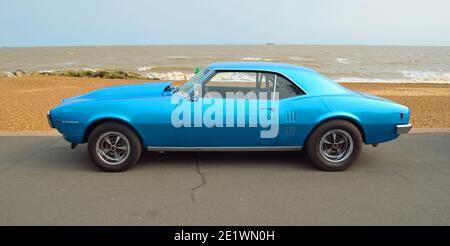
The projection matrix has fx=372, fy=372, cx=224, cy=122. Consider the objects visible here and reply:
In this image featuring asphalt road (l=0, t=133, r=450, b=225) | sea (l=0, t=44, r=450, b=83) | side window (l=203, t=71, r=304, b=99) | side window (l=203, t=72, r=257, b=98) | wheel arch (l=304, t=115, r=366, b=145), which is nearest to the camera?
asphalt road (l=0, t=133, r=450, b=225)

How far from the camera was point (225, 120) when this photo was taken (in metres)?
4.43

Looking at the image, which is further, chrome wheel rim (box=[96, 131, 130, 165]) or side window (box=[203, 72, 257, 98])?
side window (box=[203, 72, 257, 98])

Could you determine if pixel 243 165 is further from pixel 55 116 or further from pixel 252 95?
pixel 55 116

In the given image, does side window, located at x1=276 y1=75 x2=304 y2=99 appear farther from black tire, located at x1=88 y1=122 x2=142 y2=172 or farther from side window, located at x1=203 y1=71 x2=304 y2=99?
black tire, located at x1=88 y1=122 x2=142 y2=172

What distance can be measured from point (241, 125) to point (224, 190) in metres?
0.86

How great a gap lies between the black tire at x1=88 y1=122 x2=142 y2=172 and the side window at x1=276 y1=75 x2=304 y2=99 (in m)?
1.84

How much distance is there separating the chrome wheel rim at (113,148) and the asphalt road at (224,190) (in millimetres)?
198

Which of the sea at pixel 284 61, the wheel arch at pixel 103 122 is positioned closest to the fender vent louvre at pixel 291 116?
the wheel arch at pixel 103 122

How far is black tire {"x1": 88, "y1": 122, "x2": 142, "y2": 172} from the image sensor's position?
440cm

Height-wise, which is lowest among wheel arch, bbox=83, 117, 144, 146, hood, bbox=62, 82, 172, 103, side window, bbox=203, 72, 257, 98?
wheel arch, bbox=83, 117, 144, 146

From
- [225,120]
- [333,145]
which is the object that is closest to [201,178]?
[225,120]

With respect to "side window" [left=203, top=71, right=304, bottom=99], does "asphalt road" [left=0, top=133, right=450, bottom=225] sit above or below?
below

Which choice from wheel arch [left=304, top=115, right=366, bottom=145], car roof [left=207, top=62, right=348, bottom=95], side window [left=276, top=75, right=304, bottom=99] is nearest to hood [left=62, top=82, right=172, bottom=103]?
car roof [left=207, top=62, right=348, bottom=95]

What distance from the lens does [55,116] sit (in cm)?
448
